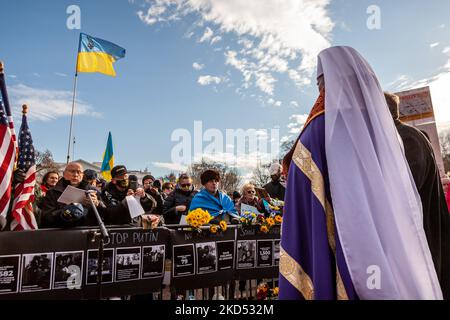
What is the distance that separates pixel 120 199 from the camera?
5375 mm

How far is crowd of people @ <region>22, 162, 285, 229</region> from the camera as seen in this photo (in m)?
3.63

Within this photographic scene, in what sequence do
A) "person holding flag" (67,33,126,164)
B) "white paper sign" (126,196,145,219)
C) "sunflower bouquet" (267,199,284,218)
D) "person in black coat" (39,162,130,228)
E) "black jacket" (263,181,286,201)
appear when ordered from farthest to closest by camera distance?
"person holding flag" (67,33,126,164)
"black jacket" (263,181,286,201)
"sunflower bouquet" (267,199,284,218)
"white paper sign" (126,196,145,219)
"person in black coat" (39,162,130,228)

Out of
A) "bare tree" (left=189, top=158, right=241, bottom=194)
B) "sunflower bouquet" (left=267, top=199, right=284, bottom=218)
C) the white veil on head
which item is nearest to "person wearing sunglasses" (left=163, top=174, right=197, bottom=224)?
"sunflower bouquet" (left=267, top=199, right=284, bottom=218)

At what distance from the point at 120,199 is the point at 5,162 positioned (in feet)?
6.45

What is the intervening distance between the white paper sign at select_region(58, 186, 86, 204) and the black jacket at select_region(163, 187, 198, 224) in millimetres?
2845

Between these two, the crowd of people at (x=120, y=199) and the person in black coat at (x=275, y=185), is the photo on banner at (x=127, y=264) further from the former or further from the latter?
the person in black coat at (x=275, y=185)

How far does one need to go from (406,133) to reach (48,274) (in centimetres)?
362

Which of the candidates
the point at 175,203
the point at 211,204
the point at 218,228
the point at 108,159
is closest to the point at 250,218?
the point at 218,228

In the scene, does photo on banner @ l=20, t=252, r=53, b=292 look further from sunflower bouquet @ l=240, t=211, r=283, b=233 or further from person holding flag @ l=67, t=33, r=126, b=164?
person holding flag @ l=67, t=33, r=126, b=164

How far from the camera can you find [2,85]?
4270mm

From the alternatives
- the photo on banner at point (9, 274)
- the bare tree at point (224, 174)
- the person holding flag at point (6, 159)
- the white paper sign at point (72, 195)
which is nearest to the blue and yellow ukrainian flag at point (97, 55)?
the person holding flag at point (6, 159)

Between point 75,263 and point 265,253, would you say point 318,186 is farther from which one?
point 265,253

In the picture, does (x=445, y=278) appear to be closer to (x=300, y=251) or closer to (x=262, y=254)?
(x=300, y=251)
